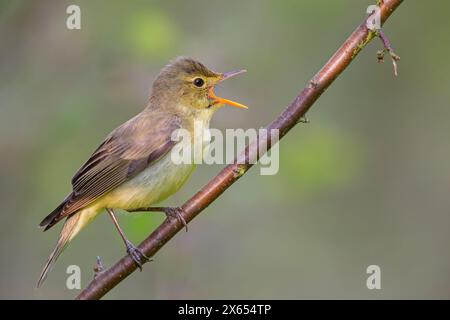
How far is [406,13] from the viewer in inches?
365

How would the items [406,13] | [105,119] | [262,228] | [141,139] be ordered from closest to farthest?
[141,139], [105,119], [406,13], [262,228]

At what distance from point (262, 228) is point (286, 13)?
2890mm

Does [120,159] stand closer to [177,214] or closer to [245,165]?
[177,214]

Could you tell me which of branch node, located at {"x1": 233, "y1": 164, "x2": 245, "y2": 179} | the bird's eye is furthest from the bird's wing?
branch node, located at {"x1": 233, "y1": 164, "x2": 245, "y2": 179}

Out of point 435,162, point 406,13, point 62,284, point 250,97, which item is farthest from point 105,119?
point 435,162

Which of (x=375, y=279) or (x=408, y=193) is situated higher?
(x=408, y=193)

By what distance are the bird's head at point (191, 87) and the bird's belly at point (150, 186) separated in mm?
636

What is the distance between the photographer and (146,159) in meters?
6.09

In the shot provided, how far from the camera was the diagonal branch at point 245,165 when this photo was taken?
4.58 metres

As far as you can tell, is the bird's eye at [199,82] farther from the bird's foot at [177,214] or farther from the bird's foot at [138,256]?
the bird's foot at [138,256]

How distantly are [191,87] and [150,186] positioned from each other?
99cm

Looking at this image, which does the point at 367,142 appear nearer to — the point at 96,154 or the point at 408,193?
the point at 408,193

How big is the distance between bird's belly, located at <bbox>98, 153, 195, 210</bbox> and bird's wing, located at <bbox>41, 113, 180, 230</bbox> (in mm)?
56

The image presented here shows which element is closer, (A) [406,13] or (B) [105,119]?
(B) [105,119]
